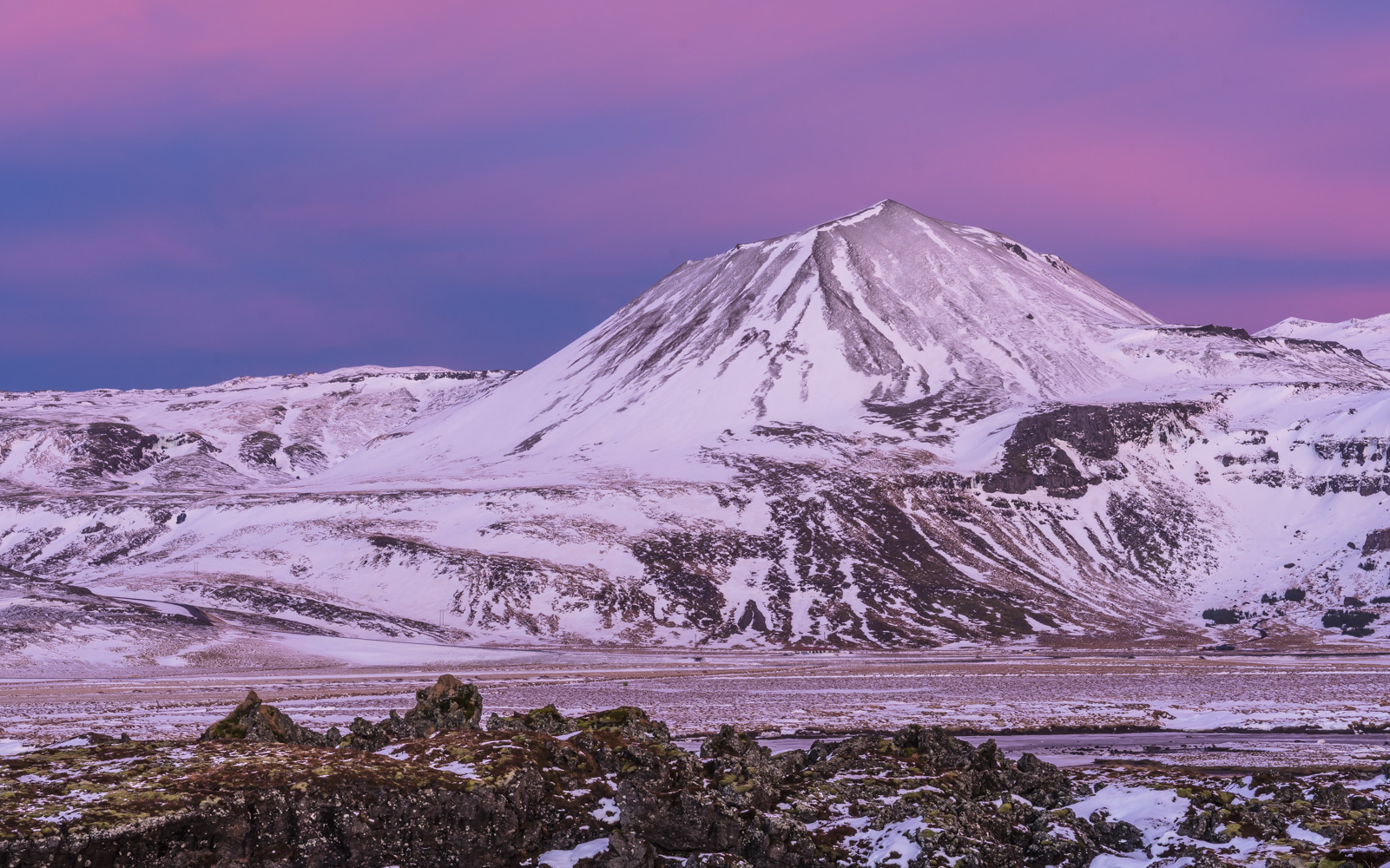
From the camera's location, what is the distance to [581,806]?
68.9 feet

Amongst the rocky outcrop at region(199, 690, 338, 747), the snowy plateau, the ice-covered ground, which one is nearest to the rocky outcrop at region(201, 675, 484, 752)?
the rocky outcrop at region(199, 690, 338, 747)

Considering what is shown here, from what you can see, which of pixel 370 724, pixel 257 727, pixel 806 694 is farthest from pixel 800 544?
pixel 257 727

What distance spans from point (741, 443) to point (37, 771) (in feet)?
577

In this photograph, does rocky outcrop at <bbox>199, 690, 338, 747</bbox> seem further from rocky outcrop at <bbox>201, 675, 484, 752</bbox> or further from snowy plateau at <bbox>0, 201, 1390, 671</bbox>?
snowy plateau at <bbox>0, 201, 1390, 671</bbox>

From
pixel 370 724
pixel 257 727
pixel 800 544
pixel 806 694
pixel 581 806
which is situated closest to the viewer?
pixel 581 806

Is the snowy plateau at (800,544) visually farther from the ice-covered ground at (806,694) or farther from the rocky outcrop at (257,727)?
the rocky outcrop at (257,727)

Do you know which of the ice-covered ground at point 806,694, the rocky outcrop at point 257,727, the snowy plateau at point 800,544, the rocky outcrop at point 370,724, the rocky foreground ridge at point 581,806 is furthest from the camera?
the snowy plateau at point 800,544

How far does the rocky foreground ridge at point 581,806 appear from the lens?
17.8 m

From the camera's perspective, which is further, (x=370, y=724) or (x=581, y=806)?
(x=370, y=724)

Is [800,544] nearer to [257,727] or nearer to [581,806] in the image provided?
[257,727]

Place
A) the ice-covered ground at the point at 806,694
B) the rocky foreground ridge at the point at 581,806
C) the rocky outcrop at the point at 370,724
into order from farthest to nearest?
the ice-covered ground at the point at 806,694 → the rocky outcrop at the point at 370,724 → the rocky foreground ridge at the point at 581,806

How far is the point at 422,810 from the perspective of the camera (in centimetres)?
1927

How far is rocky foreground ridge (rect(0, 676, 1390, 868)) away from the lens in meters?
17.8

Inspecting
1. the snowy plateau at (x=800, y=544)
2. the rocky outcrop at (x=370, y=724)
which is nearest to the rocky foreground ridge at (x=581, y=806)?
the rocky outcrop at (x=370, y=724)
